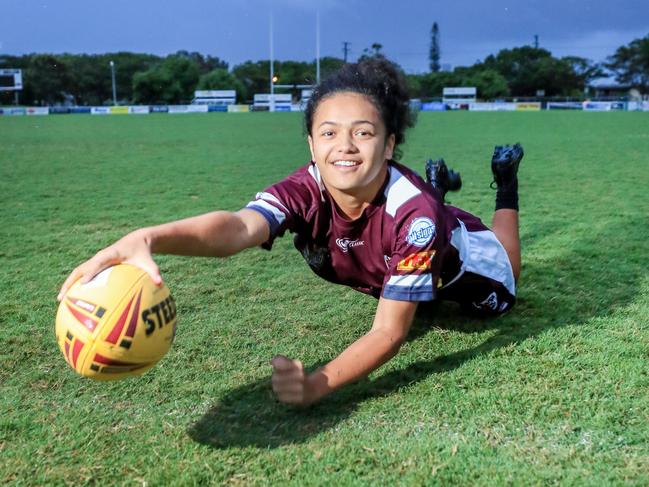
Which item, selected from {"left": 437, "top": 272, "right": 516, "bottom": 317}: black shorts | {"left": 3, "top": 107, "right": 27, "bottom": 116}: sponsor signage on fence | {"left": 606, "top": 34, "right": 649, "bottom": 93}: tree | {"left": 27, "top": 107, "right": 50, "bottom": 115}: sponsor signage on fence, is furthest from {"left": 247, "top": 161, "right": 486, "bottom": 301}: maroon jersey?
{"left": 606, "top": 34, "right": 649, "bottom": 93}: tree

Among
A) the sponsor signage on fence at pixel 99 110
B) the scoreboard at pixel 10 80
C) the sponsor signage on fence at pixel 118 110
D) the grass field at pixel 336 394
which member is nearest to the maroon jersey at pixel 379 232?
the grass field at pixel 336 394

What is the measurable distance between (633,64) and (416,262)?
99.1 meters

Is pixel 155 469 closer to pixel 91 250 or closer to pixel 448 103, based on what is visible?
pixel 91 250

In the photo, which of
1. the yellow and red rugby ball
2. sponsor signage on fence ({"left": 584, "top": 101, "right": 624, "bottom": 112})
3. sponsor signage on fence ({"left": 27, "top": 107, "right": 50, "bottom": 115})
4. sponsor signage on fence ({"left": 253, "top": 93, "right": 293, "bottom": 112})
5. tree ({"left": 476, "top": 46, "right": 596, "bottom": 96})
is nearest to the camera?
the yellow and red rugby ball

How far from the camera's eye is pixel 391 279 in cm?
268

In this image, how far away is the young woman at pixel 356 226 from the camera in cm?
250

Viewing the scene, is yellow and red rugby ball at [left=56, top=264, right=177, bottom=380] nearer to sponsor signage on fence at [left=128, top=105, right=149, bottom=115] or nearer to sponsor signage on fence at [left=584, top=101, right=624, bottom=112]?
sponsor signage on fence at [left=584, top=101, right=624, bottom=112]

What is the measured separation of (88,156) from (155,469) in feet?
42.1

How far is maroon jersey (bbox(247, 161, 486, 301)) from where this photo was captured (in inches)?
106

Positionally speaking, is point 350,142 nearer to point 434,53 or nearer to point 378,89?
point 378,89

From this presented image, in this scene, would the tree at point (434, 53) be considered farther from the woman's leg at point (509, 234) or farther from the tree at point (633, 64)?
the woman's leg at point (509, 234)

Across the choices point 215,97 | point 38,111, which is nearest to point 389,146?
point 38,111

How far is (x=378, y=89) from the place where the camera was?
112 inches

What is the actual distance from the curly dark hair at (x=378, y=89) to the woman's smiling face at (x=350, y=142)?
49mm
